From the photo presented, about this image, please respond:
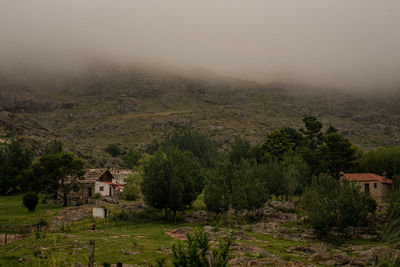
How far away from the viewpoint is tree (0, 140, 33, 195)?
2623 inches

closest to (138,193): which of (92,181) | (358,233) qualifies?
(92,181)

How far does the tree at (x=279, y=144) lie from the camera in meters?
87.5

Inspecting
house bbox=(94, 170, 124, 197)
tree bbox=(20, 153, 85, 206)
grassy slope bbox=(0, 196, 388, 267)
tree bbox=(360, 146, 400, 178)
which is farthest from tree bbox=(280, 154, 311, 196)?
tree bbox=(20, 153, 85, 206)

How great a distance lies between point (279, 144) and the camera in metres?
88.6

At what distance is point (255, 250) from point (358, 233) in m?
21.3

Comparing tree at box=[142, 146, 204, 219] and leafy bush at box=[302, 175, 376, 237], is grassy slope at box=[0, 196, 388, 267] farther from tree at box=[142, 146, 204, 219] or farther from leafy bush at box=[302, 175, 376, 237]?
tree at box=[142, 146, 204, 219]

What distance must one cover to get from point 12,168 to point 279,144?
67.7 metres

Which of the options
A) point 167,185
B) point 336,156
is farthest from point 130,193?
point 336,156

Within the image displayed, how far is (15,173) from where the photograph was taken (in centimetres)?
7081

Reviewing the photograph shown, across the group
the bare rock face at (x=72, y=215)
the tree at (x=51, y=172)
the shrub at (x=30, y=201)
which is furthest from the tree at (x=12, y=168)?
the bare rock face at (x=72, y=215)

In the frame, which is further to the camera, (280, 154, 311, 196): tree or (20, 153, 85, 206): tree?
(280, 154, 311, 196): tree

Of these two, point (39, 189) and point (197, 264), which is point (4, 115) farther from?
point (197, 264)

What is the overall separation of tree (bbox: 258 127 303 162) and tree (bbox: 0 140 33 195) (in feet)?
197

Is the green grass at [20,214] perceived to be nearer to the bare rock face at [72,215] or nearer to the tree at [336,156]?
the bare rock face at [72,215]
